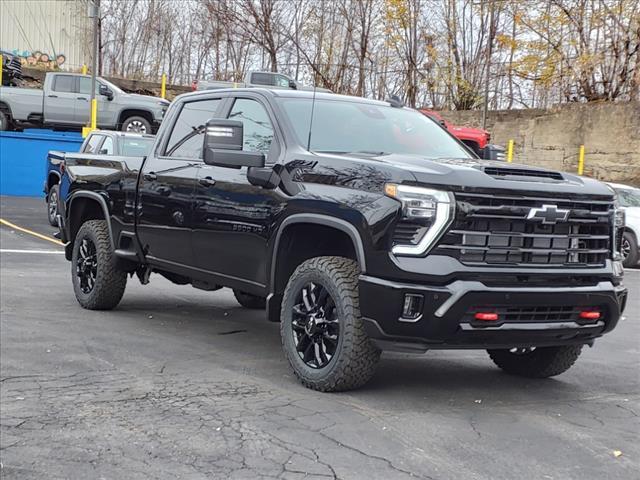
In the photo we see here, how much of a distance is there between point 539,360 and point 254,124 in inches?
103

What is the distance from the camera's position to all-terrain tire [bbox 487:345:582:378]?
580cm

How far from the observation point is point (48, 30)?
41562 millimetres

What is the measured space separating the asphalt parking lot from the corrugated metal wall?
36.7 m

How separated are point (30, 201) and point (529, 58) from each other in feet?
55.3

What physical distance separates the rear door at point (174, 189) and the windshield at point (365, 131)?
38.5 inches

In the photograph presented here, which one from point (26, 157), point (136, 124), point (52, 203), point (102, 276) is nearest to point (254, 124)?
point (102, 276)

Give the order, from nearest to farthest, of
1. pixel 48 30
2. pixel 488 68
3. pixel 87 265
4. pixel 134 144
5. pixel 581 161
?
pixel 87 265 < pixel 134 144 < pixel 581 161 < pixel 488 68 < pixel 48 30

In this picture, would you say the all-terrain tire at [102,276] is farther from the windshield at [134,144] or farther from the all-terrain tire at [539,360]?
the windshield at [134,144]

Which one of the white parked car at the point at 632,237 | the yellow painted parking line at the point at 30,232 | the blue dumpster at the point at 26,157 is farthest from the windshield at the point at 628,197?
the blue dumpster at the point at 26,157

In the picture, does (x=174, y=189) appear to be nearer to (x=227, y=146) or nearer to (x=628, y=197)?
(x=227, y=146)

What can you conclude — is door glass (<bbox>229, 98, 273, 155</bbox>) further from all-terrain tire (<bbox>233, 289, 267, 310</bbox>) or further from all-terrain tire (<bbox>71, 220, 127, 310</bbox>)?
all-terrain tire (<bbox>233, 289, 267, 310</bbox>)

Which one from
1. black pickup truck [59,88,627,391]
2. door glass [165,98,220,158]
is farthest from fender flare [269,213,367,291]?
door glass [165,98,220,158]

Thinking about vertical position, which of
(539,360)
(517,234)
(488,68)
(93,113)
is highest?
(488,68)

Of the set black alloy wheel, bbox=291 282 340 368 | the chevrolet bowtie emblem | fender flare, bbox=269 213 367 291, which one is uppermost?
the chevrolet bowtie emblem
